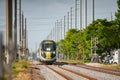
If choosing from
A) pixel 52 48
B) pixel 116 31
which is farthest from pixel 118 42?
pixel 52 48

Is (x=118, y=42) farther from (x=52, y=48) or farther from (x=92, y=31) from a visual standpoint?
(x=52, y=48)

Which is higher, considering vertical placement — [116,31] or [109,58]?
[116,31]

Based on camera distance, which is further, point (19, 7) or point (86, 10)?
point (86, 10)

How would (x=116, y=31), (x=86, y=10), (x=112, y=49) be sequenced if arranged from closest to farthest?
(x=116, y=31) → (x=112, y=49) → (x=86, y=10)

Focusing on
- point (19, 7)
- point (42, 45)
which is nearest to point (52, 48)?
point (42, 45)

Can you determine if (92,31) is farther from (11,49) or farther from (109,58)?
(11,49)

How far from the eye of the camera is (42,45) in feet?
187

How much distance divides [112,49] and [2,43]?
67.7 metres

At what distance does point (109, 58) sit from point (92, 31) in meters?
7.72

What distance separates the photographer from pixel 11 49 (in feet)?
13.8

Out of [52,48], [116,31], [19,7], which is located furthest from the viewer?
[116,31]

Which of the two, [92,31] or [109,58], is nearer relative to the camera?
[109,58]

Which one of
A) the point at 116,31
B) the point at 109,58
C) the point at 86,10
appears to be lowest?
the point at 109,58

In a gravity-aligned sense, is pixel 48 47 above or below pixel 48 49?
above
